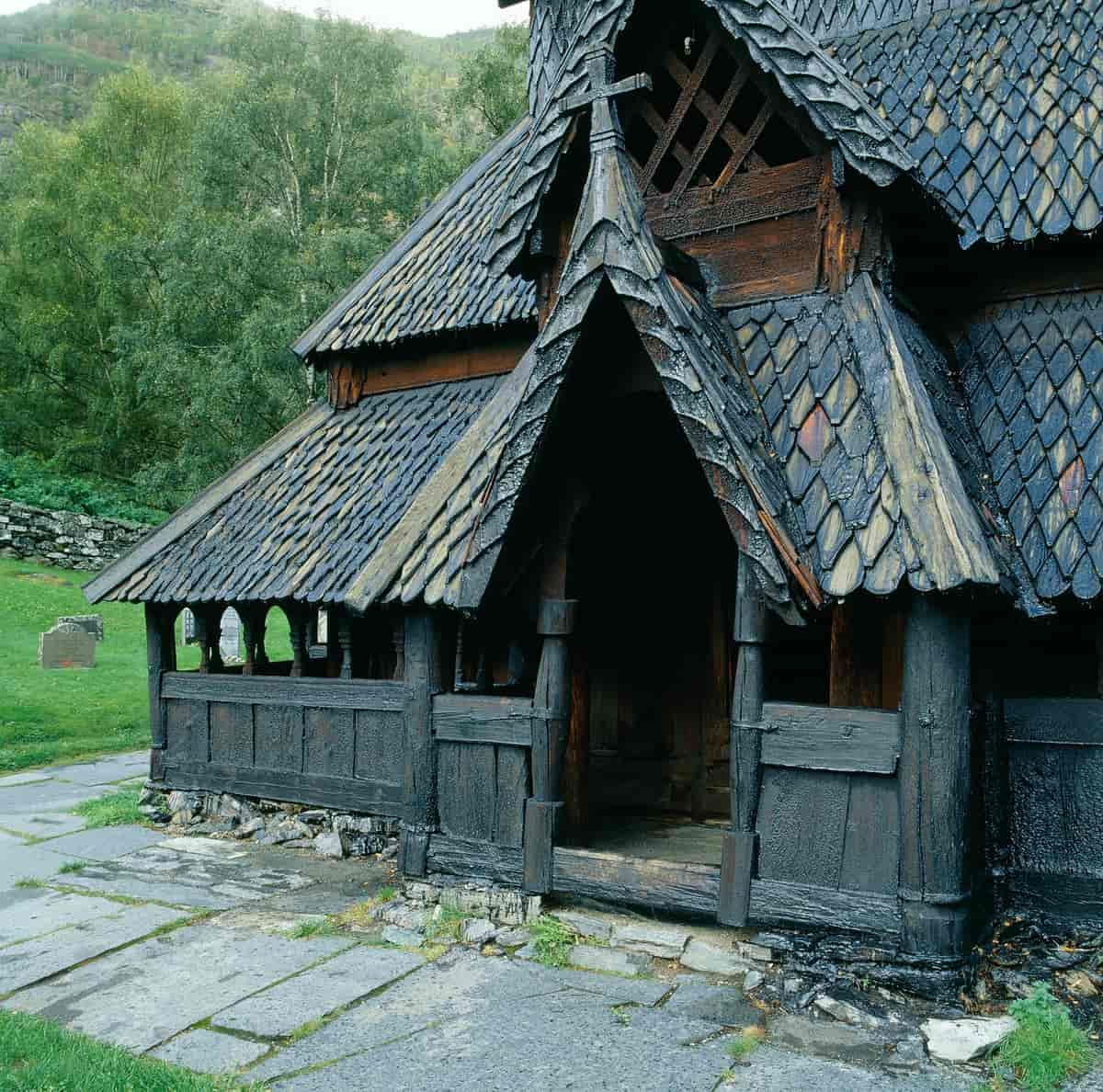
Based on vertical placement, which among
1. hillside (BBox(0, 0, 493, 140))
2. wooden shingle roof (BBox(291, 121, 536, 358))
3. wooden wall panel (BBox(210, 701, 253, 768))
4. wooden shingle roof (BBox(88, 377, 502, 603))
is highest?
hillside (BBox(0, 0, 493, 140))

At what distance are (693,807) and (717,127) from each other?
4403 millimetres

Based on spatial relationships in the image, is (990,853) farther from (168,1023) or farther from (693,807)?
(168,1023)

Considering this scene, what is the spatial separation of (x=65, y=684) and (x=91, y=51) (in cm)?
7469

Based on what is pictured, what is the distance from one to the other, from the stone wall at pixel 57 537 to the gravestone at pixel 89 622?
17.6 feet

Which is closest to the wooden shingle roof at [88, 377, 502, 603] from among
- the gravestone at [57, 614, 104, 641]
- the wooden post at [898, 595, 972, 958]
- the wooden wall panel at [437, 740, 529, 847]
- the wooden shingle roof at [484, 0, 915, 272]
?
the wooden wall panel at [437, 740, 529, 847]

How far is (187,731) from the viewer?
855cm

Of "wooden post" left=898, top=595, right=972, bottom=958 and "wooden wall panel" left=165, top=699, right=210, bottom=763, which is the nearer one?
"wooden post" left=898, top=595, right=972, bottom=958

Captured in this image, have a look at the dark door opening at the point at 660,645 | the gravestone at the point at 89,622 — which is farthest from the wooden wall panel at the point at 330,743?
the gravestone at the point at 89,622

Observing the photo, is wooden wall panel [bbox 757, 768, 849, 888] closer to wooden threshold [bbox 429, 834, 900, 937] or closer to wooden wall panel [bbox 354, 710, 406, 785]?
wooden threshold [bbox 429, 834, 900, 937]

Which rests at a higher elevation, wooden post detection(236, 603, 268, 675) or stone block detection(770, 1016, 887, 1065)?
wooden post detection(236, 603, 268, 675)

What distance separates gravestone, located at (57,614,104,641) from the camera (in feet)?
52.0

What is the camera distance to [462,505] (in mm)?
5883

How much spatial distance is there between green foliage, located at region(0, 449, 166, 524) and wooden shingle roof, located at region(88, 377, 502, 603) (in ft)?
55.6

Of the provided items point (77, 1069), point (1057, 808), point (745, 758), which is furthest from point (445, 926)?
point (1057, 808)
